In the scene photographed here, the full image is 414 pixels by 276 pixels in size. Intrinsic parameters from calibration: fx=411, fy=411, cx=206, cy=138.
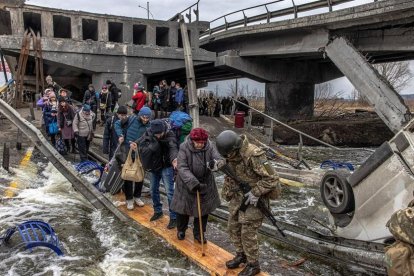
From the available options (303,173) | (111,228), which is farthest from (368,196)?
(303,173)

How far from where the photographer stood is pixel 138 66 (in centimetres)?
A: 1928

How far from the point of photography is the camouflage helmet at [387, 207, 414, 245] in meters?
2.63

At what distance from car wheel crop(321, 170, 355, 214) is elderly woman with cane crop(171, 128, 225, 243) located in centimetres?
153

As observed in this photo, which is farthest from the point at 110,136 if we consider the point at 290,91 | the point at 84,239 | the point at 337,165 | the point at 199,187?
the point at 290,91

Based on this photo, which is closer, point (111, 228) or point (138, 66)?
point (111, 228)

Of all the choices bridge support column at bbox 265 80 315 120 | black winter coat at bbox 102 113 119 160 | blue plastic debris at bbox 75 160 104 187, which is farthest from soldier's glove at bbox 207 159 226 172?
bridge support column at bbox 265 80 315 120

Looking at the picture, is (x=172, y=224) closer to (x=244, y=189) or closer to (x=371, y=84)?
(x=244, y=189)

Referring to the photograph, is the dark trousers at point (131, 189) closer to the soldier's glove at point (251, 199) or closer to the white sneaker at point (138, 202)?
the white sneaker at point (138, 202)

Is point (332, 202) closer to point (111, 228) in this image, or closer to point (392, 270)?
point (392, 270)

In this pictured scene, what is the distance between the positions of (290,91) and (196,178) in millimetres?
18350

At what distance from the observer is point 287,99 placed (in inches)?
888

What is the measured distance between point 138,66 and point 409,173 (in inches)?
644

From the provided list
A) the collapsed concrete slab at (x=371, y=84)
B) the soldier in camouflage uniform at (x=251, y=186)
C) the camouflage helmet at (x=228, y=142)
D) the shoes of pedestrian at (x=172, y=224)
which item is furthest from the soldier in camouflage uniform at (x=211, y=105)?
the camouflage helmet at (x=228, y=142)

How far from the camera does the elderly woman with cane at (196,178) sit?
5.01 meters
